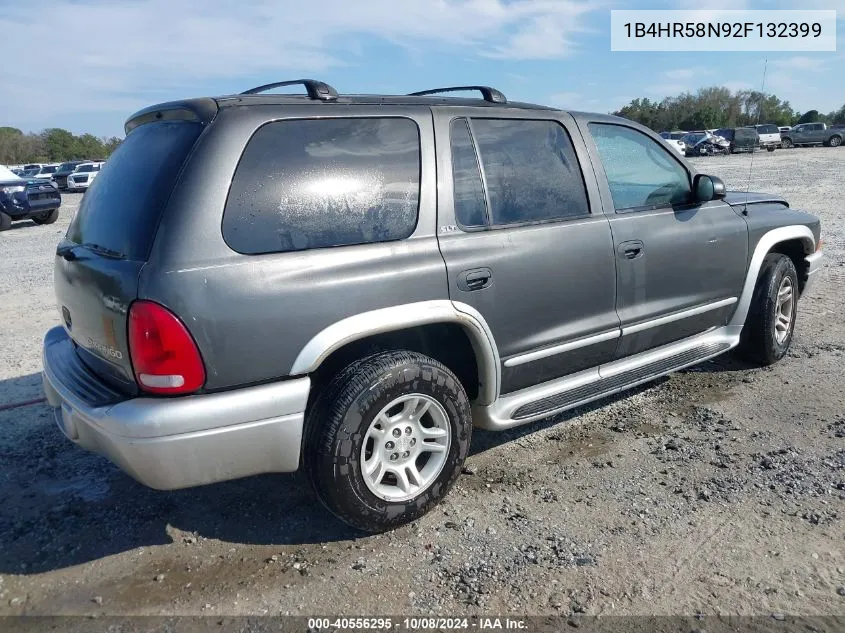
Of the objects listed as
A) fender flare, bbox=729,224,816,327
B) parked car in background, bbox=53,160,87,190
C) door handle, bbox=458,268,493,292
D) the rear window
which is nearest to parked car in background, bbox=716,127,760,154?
parked car in background, bbox=53,160,87,190

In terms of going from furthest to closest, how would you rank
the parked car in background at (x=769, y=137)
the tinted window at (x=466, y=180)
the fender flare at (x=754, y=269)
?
the parked car in background at (x=769, y=137), the fender flare at (x=754, y=269), the tinted window at (x=466, y=180)

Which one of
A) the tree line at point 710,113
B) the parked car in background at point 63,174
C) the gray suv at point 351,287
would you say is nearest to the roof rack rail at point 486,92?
the gray suv at point 351,287

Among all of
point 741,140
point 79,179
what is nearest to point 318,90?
point 79,179

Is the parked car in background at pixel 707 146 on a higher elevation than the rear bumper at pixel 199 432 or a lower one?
higher

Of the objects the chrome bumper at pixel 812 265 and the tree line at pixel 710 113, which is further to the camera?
the tree line at pixel 710 113

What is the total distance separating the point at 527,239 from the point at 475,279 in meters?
0.40

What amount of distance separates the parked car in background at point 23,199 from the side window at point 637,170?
49.4 feet

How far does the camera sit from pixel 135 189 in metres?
2.90

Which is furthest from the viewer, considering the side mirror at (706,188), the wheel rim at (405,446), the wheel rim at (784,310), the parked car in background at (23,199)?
the parked car in background at (23,199)

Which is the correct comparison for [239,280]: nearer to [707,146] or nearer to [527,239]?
[527,239]

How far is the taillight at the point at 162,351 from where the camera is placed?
8.34 feet

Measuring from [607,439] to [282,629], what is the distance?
218cm

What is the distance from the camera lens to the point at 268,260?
2.70m

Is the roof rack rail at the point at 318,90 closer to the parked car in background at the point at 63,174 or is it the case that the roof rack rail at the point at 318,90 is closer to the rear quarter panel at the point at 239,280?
the rear quarter panel at the point at 239,280
